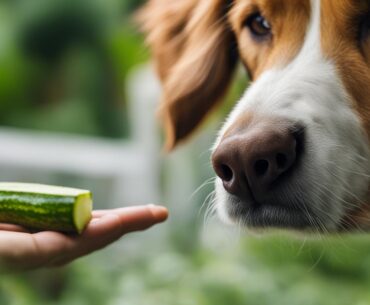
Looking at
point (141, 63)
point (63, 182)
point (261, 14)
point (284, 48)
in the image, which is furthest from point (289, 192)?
point (141, 63)

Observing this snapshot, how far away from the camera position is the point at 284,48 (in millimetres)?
2098

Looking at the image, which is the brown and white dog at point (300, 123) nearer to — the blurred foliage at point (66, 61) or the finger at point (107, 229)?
the finger at point (107, 229)

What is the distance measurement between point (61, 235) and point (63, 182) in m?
2.74

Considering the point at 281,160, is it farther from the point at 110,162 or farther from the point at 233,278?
the point at 110,162

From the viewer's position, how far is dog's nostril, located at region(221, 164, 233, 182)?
183cm

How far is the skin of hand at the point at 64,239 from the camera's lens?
168cm

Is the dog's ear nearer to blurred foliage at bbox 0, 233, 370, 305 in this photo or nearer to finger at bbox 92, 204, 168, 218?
blurred foliage at bbox 0, 233, 370, 305

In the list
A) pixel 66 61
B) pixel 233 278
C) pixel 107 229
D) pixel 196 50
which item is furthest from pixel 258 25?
pixel 66 61

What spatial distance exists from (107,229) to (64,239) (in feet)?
0.29

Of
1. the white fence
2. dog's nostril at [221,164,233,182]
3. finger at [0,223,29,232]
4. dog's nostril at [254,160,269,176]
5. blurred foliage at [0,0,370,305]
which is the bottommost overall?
the white fence

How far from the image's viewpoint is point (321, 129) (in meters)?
1.83

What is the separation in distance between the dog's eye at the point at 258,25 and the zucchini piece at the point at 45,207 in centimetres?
70

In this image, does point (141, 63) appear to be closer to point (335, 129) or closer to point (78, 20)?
point (78, 20)

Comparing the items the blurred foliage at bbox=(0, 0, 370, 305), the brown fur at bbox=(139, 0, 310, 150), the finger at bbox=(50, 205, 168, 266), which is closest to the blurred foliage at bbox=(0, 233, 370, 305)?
the blurred foliage at bbox=(0, 0, 370, 305)
